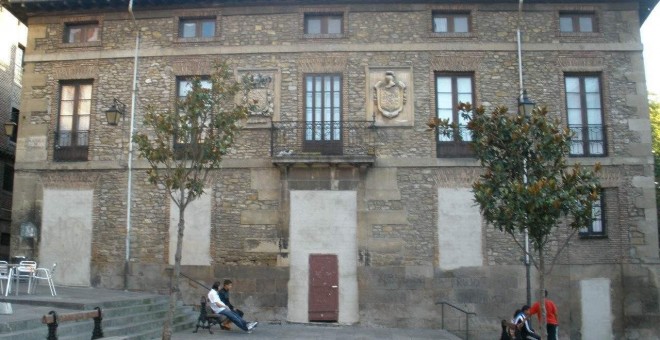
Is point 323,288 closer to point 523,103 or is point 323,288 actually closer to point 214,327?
point 214,327

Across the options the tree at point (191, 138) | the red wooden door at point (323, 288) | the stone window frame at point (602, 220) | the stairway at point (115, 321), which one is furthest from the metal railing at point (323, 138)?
the stone window frame at point (602, 220)

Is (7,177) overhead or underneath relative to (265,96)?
underneath

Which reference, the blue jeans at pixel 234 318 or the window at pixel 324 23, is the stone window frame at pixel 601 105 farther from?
the blue jeans at pixel 234 318

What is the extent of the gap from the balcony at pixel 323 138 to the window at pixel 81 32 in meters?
6.27

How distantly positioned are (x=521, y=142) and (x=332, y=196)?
6.46 m

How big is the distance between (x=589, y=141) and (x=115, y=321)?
1275 cm

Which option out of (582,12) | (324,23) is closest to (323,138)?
(324,23)

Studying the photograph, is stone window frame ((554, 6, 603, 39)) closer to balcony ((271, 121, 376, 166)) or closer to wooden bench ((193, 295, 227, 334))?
balcony ((271, 121, 376, 166))

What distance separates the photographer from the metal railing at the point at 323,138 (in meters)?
16.6

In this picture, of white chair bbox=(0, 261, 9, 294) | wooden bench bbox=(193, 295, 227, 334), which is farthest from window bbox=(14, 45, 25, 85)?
wooden bench bbox=(193, 295, 227, 334)

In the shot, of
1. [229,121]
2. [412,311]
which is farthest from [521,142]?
[412,311]

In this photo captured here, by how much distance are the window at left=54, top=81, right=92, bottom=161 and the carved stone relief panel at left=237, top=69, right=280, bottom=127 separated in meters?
4.68

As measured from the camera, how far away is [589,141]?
16609 mm

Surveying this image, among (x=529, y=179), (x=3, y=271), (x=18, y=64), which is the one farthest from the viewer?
(x=18, y=64)
